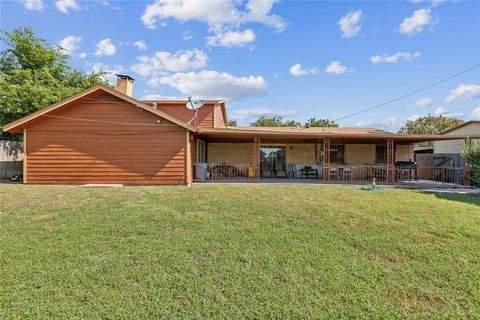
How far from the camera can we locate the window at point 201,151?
573 inches

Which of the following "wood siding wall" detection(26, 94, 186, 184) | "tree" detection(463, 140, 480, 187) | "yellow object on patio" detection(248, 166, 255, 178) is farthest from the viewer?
"yellow object on patio" detection(248, 166, 255, 178)

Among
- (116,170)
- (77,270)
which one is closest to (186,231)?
(77,270)

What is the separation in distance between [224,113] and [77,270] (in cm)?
1675

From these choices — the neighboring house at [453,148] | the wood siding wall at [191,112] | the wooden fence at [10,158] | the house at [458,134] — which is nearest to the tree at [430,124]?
the house at [458,134]

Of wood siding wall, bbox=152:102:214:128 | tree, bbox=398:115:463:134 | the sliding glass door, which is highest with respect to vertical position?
tree, bbox=398:115:463:134

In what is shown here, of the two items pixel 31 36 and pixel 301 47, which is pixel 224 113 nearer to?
pixel 301 47

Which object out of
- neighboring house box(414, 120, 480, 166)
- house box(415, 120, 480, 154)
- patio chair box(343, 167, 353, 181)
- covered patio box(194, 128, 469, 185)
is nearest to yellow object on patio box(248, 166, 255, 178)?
covered patio box(194, 128, 469, 185)

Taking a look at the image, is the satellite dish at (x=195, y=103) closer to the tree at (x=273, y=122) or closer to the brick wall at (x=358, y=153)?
the brick wall at (x=358, y=153)

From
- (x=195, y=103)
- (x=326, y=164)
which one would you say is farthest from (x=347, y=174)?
(x=195, y=103)

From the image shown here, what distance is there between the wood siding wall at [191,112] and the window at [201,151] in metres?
1.13

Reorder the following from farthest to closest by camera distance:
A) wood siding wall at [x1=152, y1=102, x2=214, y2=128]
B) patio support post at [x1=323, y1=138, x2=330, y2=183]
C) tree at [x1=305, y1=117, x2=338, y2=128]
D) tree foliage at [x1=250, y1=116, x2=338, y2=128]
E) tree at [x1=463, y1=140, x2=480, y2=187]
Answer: tree foliage at [x1=250, y1=116, x2=338, y2=128] → tree at [x1=305, y1=117, x2=338, y2=128] → wood siding wall at [x1=152, y1=102, x2=214, y2=128] → patio support post at [x1=323, y1=138, x2=330, y2=183] → tree at [x1=463, y1=140, x2=480, y2=187]

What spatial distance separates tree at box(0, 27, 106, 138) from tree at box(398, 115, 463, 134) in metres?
38.7

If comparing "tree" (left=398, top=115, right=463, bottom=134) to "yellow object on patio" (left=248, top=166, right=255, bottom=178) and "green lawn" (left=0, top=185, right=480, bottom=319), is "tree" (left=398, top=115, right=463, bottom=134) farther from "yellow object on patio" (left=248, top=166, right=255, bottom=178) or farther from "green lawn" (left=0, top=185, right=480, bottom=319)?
"green lawn" (left=0, top=185, right=480, bottom=319)

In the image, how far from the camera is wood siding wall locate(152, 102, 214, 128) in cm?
1571
